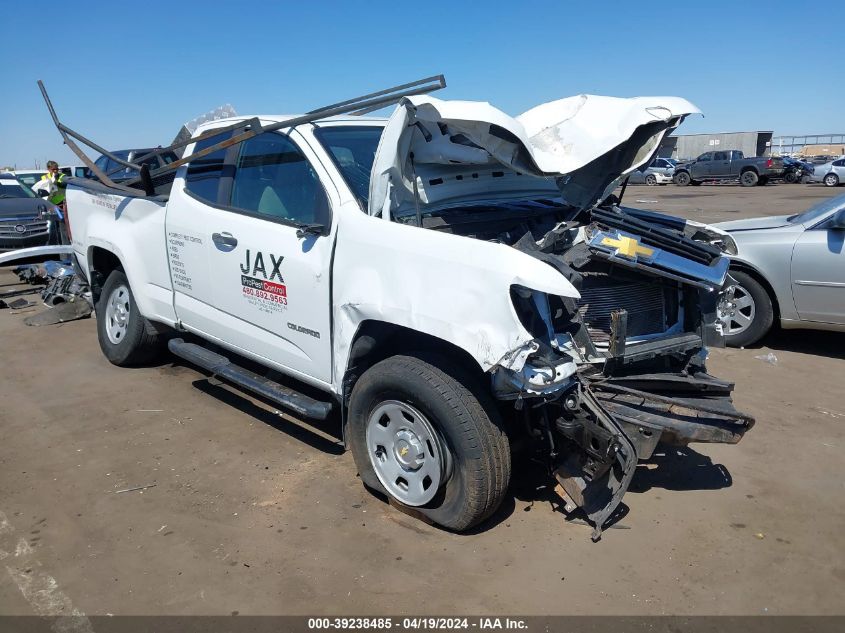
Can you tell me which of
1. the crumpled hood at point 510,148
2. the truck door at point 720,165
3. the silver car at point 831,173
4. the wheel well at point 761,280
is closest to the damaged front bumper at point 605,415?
the crumpled hood at point 510,148

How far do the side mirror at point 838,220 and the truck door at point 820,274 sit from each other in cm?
4

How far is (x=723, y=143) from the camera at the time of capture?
49625 millimetres

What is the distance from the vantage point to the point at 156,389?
5668 mm

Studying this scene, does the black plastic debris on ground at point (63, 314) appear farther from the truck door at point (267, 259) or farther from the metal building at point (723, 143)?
the metal building at point (723, 143)

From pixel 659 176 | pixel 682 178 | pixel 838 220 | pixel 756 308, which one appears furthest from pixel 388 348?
pixel 659 176

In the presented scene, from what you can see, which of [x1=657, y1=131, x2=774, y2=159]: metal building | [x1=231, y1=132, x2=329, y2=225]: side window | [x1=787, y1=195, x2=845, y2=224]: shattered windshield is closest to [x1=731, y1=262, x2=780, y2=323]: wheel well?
[x1=787, y1=195, x2=845, y2=224]: shattered windshield

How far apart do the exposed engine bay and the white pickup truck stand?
0.04ft

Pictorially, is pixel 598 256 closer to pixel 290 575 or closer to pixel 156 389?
pixel 290 575

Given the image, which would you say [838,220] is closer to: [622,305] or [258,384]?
[622,305]

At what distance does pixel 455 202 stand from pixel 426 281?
99 cm

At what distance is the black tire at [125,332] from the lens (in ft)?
18.9

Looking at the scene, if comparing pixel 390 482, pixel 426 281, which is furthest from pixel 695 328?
pixel 390 482

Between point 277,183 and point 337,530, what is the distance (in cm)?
213

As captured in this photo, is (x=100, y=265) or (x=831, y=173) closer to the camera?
(x=100, y=265)
